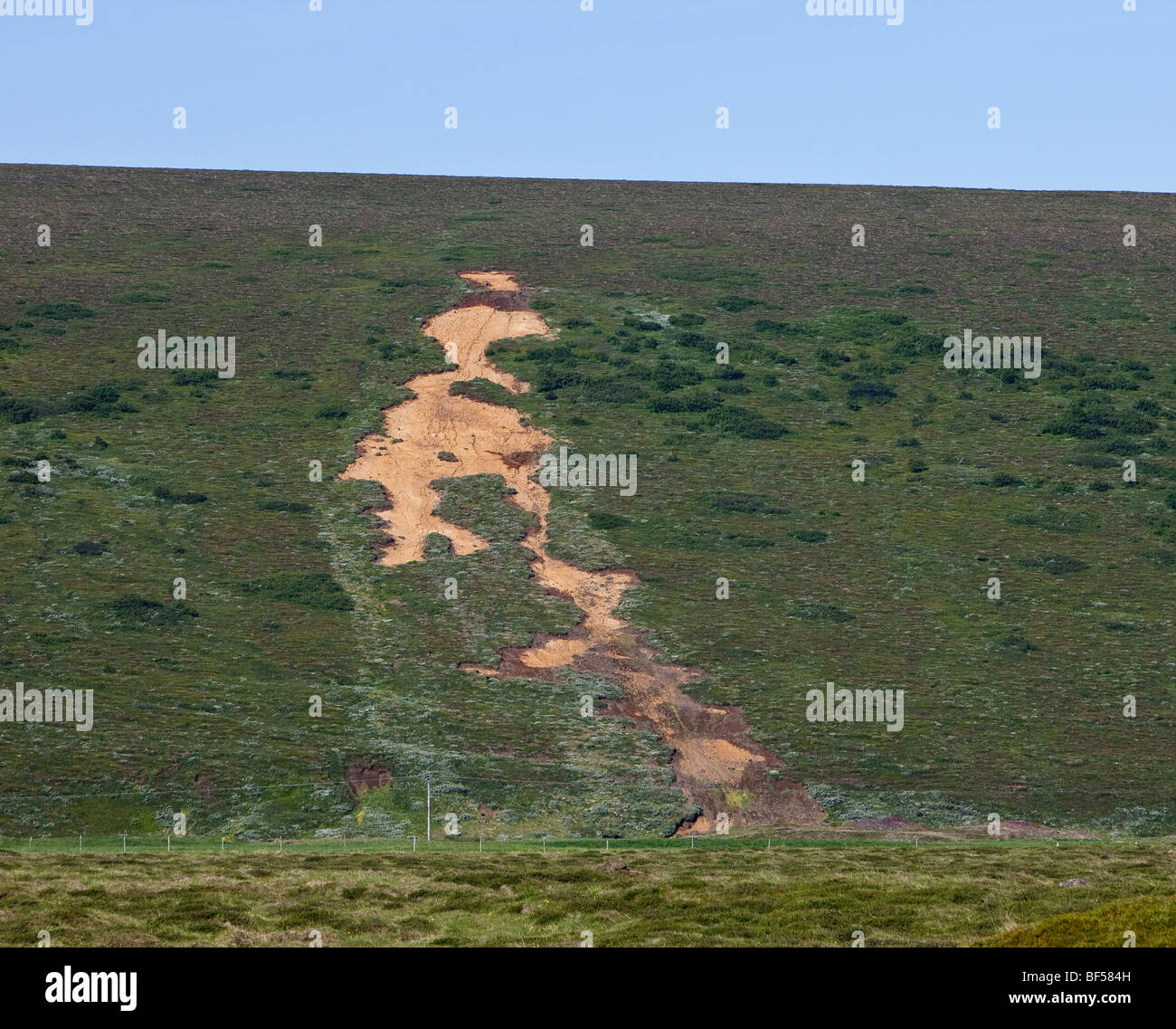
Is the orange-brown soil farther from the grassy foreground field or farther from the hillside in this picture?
the grassy foreground field

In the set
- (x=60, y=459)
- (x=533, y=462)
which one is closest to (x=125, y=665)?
(x=60, y=459)

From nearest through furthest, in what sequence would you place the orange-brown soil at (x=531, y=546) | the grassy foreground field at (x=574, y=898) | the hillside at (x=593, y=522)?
the grassy foreground field at (x=574, y=898) → the hillside at (x=593, y=522) → the orange-brown soil at (x=531, y=546)

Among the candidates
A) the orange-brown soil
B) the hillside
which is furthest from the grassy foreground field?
the orange-brown soil

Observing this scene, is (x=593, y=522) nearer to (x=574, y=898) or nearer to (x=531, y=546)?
(x=531, y=546)

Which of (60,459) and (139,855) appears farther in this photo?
(60,459)

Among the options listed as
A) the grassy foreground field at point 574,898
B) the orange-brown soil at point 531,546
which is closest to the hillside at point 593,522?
the orange-brown soil at point 531,546

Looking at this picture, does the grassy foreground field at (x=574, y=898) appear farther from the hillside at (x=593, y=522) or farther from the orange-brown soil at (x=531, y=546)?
the orange-brown soil at (x=531, y=546)
